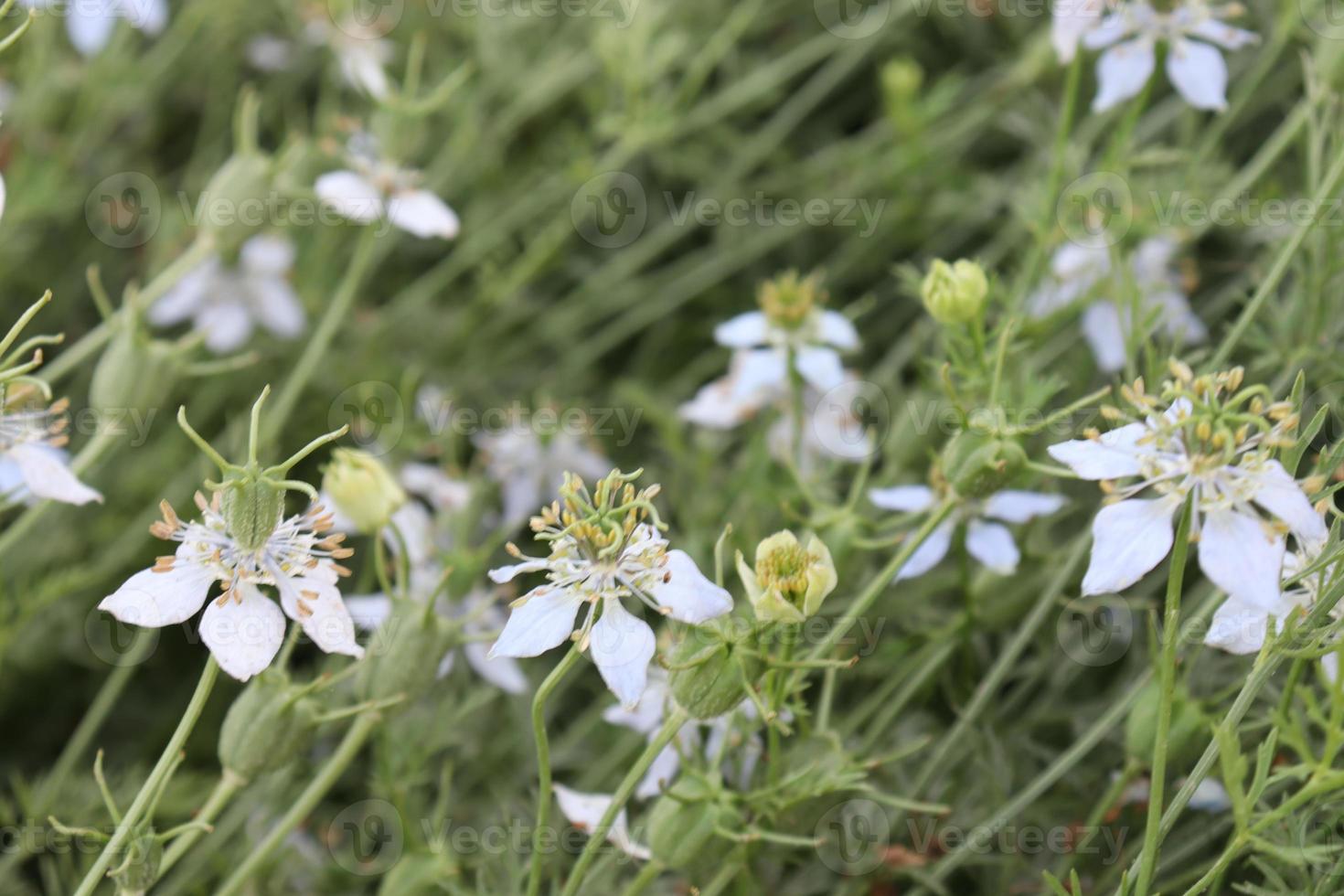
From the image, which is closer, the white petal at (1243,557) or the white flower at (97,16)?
the white petal at (1243,557)

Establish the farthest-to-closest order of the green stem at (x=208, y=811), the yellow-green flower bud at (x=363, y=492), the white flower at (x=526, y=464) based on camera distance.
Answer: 1. the white flower at (x=526, y=464)
2. the yellow-green flower bud at (x=363, y=492)
3. the green stem at (x=208, y=811)

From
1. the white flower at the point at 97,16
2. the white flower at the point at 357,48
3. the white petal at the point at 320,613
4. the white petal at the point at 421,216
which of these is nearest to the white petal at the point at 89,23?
the white flower at the point at 97,16

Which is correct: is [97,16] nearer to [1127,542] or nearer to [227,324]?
[227,324]

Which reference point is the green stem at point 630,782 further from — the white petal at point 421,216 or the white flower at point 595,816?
the white petal at point 421,216

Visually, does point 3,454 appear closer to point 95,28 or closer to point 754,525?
point 754,525

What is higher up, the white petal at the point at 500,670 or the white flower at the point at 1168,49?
the white flower at the point at 1168,49

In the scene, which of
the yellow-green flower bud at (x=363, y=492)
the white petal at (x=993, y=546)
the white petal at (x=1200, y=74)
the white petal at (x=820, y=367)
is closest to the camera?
the yellow-green flower bud at (x=363, y=492)

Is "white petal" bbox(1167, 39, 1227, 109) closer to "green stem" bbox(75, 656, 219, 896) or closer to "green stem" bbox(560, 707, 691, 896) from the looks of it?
"green stem" bbox(560, 707, 691, 896)

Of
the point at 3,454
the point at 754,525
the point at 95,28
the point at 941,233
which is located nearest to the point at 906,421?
the point at 754,525

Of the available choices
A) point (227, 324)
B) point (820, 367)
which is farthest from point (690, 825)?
point (227, 324)
